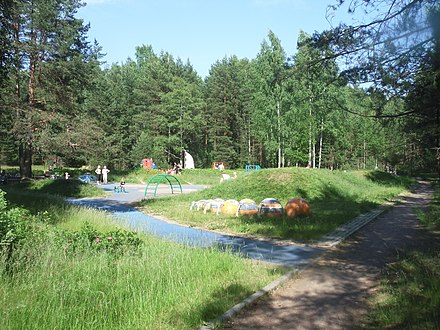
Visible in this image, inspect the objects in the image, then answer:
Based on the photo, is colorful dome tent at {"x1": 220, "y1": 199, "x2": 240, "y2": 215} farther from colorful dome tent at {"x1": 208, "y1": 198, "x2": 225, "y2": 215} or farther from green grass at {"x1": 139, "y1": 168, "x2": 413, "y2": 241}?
green grass at {"x1": 139, "y1": 168, "x2": 413, "y2": 241}

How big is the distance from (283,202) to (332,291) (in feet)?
37.9

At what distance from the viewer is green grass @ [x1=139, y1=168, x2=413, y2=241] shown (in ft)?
36.4

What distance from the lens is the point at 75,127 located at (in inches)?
992

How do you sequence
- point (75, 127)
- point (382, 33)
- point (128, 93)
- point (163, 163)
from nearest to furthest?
1. point (382, 33)
2. point (75, 127)
3. point (163, 163)
4. point (128, 93)

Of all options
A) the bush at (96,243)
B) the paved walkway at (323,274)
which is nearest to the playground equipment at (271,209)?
the paved walkway at (323,274)

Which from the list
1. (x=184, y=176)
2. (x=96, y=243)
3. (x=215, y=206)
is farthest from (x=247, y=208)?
(x=184, y=176)

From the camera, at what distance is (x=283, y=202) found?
17.2m

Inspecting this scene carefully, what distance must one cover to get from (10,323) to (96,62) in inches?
1224

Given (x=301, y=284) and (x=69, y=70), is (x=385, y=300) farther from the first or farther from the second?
(x=69, y=70)

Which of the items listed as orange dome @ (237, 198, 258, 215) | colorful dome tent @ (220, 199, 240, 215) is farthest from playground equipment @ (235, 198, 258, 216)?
colorful dome tent @ (220, 199, 240, 215)

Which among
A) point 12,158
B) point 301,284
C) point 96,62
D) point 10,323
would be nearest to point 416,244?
point 301,284

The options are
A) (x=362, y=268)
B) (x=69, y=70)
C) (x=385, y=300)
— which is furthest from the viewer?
(x=69, y=70)

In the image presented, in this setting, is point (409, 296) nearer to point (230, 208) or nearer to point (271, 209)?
point (271, 209)

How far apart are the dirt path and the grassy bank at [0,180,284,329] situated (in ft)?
1.28
